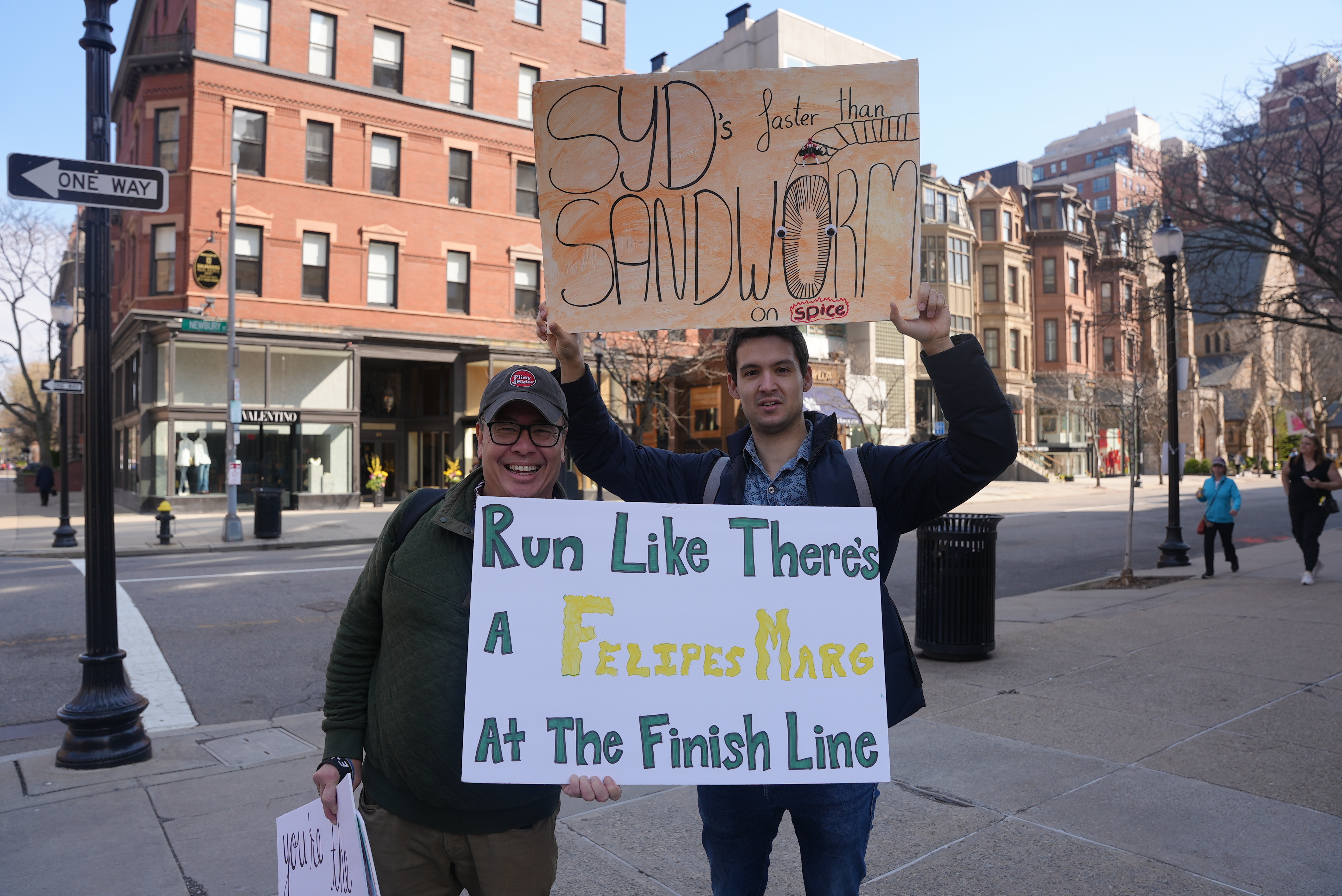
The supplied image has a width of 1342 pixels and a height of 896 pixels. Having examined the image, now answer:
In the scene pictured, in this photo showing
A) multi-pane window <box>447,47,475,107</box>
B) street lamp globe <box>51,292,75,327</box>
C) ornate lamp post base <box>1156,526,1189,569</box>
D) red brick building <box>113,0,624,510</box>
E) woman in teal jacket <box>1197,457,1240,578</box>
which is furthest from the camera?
multi-pane window <box>447,47,475,107</box>

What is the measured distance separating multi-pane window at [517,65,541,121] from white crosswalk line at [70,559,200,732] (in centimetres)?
2466

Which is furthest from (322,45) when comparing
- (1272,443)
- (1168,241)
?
(1272,443)

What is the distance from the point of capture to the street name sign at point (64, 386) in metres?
17.0

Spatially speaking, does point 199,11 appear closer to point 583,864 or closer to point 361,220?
point 361,220

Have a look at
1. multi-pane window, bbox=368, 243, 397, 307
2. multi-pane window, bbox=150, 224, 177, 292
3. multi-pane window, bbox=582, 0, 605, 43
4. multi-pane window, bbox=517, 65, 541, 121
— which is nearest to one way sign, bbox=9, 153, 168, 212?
multi-pane window, bbox=150, 224, 177, 292

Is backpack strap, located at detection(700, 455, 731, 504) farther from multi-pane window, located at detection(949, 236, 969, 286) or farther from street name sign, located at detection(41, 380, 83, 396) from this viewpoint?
multi-pane window, located at detection(949, 236, 969, 286)

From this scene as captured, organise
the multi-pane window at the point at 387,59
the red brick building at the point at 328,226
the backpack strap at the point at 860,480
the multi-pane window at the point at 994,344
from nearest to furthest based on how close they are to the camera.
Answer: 1. the backpack strap at the point at 860,480
2. the red brick building at the point at 328,226
3. the multi-pane window at the point at 387,59
4. the multi-pane window at the point at 994,344

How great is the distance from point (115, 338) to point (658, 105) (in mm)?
35076

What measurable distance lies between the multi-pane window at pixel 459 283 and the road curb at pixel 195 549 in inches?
490

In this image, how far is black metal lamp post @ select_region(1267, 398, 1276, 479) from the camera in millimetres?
64312

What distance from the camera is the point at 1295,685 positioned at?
6.49 metres

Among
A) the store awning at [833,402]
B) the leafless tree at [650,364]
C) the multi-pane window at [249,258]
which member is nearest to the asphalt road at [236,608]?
the leafless tree at [650,364]

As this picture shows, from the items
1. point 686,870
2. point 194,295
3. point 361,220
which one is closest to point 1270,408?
point 361,220

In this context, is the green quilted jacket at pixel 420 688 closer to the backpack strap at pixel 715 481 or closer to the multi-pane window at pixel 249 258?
the backpack strap at pixel 715 481
